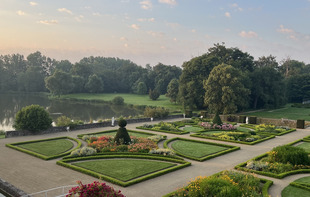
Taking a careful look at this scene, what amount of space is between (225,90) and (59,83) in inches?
2411

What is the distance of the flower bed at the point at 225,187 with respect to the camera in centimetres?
973

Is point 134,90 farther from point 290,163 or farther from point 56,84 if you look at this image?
point 290,163

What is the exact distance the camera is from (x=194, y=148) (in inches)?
849

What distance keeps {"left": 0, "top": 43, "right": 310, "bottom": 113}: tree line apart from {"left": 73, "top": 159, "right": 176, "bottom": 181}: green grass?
29680 millimetres

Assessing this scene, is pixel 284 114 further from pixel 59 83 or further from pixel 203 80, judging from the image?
pixel 59 83

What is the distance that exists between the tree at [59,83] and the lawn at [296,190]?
82977 mm

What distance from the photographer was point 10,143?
22.0 m

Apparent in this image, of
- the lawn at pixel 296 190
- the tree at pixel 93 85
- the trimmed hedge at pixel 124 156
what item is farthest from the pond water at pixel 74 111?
the lawn at pixel 296 190

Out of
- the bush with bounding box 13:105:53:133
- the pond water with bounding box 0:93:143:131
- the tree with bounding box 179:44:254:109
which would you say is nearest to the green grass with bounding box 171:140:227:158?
the bush with bounding box 13:105:53:133

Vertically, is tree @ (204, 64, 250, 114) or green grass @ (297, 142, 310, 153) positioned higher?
tree @ (204, 64, 250, 114)

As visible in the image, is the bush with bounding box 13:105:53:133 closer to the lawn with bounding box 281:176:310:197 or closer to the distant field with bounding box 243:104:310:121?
the lawn with bounding box 281:176:310:197

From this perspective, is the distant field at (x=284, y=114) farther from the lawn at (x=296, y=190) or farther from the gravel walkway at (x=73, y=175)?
the lawn at (x=296, y=190)

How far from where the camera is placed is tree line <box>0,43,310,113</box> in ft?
154

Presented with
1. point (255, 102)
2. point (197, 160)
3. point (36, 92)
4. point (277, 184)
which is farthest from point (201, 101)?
point (36, 92)
